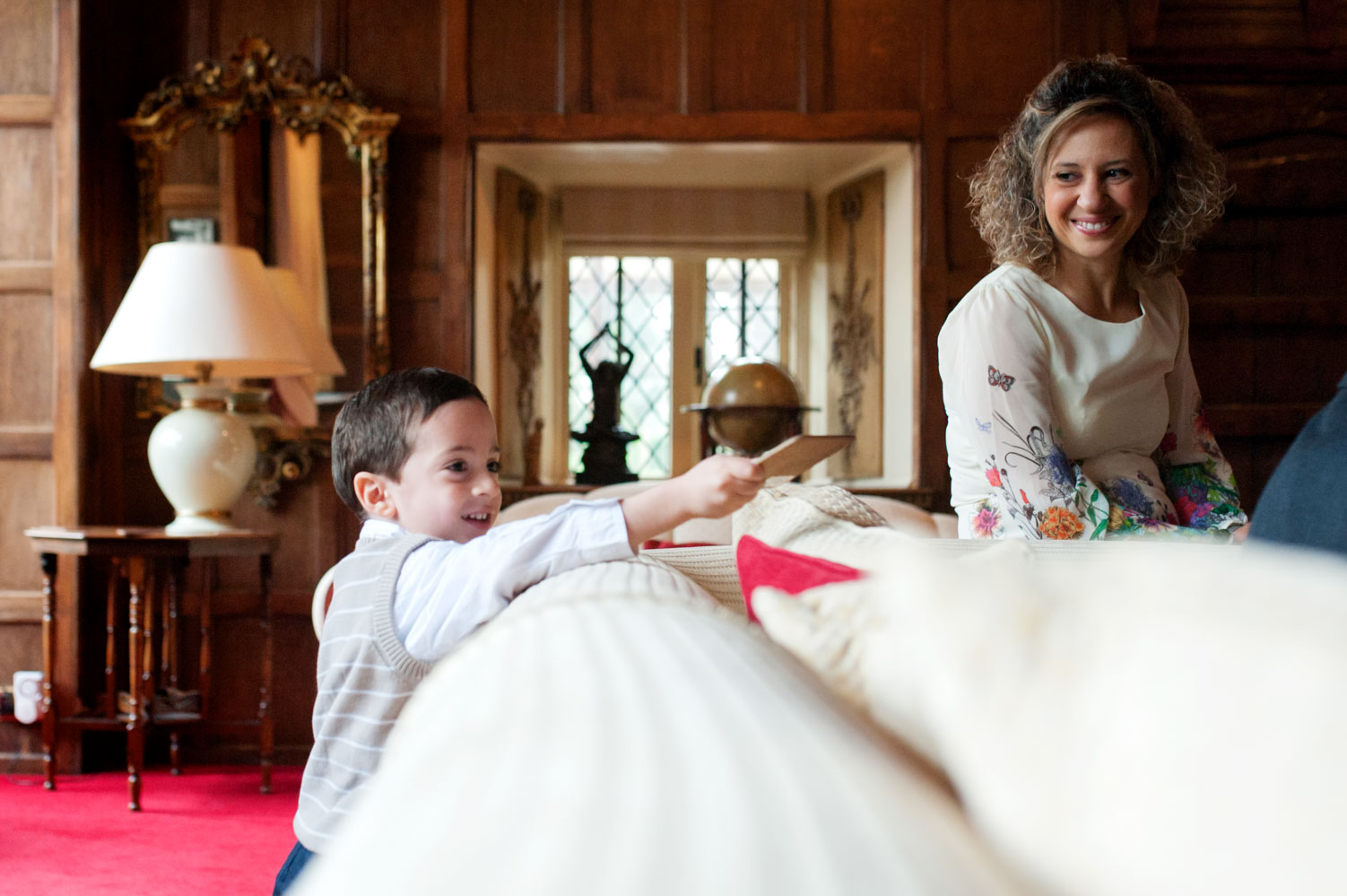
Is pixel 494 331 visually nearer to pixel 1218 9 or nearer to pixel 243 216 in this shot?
pixel 243 216

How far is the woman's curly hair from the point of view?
1.71m

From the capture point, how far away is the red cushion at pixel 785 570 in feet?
2.35

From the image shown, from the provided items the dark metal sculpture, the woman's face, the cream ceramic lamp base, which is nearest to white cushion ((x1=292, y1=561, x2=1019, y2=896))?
the woman's face

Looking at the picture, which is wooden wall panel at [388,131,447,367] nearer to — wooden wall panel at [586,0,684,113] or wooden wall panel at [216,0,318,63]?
wooden wall panel at [216,0,318,63]

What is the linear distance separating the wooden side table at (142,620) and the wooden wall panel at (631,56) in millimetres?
1781

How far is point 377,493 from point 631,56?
276 cm

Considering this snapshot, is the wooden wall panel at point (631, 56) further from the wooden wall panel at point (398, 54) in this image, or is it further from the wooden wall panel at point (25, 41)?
the wooden wall panel at point (25, 41)

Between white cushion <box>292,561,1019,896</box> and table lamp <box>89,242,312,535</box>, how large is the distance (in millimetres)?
2886

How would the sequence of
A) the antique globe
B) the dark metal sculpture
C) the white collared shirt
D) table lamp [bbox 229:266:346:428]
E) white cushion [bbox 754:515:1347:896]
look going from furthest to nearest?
the dark metal sculpture < the antique globe < table lamp [bbox 229:266:346:428] < the white collared shirt < white cushion [bbox 754:515:1347:896]

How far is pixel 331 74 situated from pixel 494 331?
993 millimetres

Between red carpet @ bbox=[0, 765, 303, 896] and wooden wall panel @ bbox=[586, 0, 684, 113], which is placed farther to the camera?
wooden wall panel @ bbox=[586, 0, 684, 113]

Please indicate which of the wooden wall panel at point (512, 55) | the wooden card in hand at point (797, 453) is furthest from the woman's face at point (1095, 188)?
the wooden wall panel at point (512, 55)

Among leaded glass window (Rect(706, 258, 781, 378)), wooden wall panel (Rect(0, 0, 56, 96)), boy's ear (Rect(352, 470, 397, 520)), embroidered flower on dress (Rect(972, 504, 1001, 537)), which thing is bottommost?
embroidered flower on dress (Rect(972, 504, 1001, 537))

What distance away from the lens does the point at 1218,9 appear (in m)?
3.85
